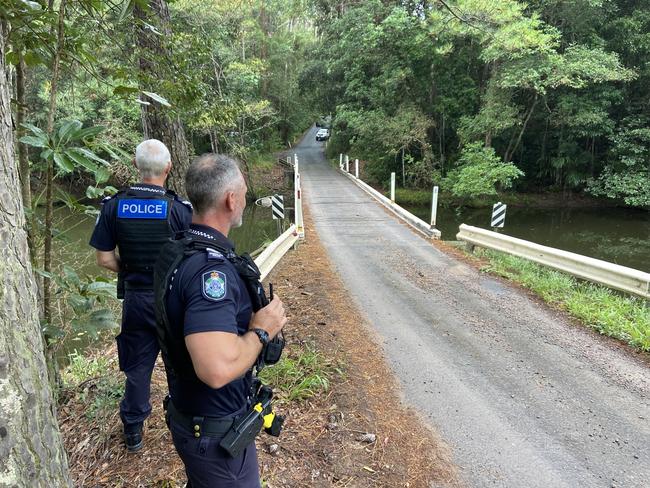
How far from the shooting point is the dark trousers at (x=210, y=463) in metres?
1.70

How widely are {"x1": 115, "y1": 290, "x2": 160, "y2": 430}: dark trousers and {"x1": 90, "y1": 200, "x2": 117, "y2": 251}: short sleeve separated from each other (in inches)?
12.9

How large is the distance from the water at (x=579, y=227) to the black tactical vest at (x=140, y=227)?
50.7ft

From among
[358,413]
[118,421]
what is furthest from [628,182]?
[118,421]

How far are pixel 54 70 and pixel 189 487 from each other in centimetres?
222

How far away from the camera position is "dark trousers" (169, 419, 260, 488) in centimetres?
170

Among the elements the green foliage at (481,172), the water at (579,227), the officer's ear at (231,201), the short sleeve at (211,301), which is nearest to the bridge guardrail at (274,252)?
the officer's ear at (231,201)

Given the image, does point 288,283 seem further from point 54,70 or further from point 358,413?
point 54,70

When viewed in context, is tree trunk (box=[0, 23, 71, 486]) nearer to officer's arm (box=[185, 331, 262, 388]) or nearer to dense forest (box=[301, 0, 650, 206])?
officer's arm (box=[185, 331, 262, 388])

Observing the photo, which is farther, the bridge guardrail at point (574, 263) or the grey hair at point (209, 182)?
the bridge guardrail at point (574, 263)

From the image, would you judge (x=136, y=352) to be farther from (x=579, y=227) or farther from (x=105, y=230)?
(x=579, y=227)

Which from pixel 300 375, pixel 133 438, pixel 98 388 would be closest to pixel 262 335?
pixel 133 438

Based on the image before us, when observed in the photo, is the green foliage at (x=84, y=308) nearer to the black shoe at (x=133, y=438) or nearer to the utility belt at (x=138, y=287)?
the utility belt at (x=138, y=287)

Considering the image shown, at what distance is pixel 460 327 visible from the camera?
5.07m

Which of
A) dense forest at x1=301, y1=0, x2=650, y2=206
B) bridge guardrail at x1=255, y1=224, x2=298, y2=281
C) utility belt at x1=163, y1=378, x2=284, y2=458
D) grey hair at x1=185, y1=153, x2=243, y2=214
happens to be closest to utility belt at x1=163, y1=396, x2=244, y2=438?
utility belt at x1=163, y1=378, x2=284, y2=458
